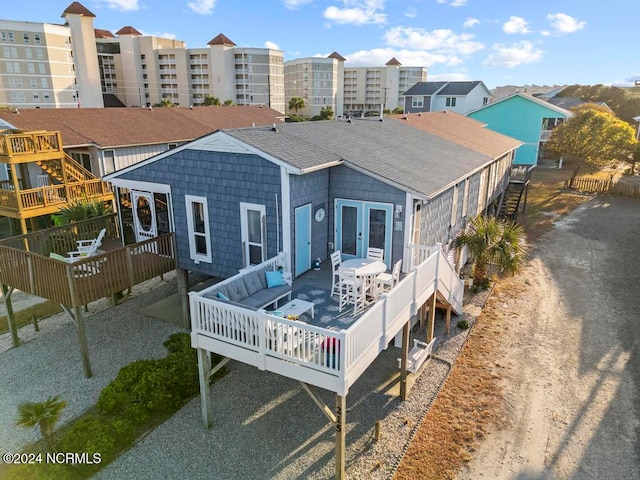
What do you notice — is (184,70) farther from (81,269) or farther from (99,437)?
(99,437)

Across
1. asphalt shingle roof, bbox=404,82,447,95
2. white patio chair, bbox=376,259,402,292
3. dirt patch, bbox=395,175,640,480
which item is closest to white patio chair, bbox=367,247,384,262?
white patio chair, bbox=376,259,402,292

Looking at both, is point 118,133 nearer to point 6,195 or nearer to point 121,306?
point 6,195

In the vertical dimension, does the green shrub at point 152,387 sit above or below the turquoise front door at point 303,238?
below

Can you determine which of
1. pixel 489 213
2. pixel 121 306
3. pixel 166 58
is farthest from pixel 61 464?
pixel 166 58

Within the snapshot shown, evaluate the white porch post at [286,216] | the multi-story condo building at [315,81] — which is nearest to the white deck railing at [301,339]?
the white porch post at [286,216]

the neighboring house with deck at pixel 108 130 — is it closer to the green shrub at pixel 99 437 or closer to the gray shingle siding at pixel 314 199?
the gray shingle siding at pixel 314 199

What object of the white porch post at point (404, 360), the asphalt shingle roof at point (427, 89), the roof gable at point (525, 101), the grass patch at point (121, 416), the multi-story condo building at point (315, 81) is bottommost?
the grass patch at point (121, 416)

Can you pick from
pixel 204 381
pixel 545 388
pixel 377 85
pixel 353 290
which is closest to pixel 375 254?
pixel 353 290

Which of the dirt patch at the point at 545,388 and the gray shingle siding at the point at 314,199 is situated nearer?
the dirt patch at the point at 545,388
